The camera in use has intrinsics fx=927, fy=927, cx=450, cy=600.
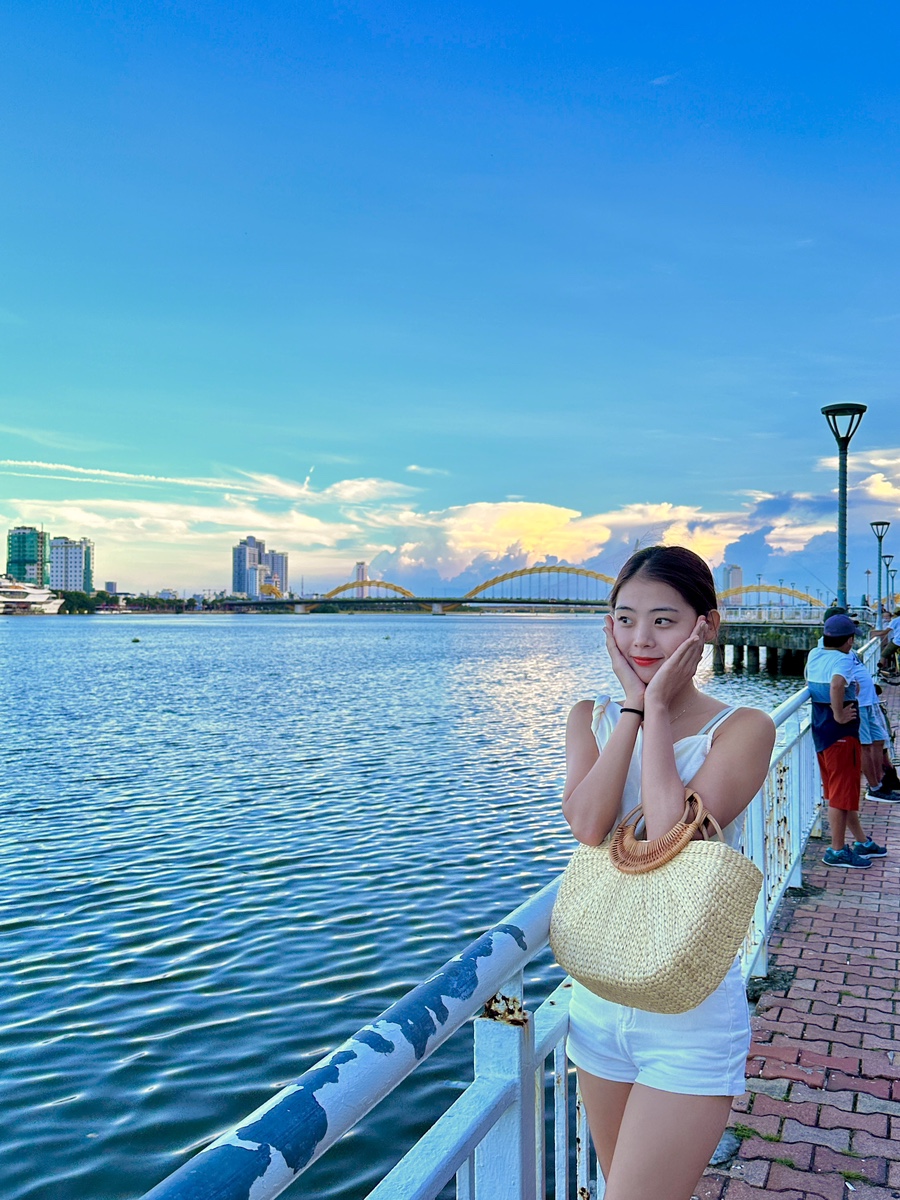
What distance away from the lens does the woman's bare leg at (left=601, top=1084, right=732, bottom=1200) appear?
5.79 ft

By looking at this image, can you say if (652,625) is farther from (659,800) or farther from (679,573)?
(659,800)

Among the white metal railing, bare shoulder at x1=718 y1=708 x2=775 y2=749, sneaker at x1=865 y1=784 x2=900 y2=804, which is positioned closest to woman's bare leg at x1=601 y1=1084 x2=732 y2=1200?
the white metal railing

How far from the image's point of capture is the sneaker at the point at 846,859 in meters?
6.91

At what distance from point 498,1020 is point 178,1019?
6111 millimetres

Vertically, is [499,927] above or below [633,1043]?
above

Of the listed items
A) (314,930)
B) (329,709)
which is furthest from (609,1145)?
(329,709)

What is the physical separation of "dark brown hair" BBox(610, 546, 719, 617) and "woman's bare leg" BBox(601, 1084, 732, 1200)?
1.06 m

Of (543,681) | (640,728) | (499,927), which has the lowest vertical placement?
(543,681)

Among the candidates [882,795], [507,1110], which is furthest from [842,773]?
[507,1110]

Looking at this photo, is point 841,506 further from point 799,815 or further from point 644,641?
point 644,641

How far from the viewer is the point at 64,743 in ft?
70.1

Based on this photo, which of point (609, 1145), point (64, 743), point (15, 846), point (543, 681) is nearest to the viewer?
point (609, 1145)

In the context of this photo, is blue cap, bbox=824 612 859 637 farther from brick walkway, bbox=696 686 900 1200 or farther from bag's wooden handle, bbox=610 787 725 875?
bag's wooden handle, bbox=610 787 725 875

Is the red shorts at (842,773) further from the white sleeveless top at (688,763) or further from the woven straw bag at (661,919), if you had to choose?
the woven straw bag at (661,919)
